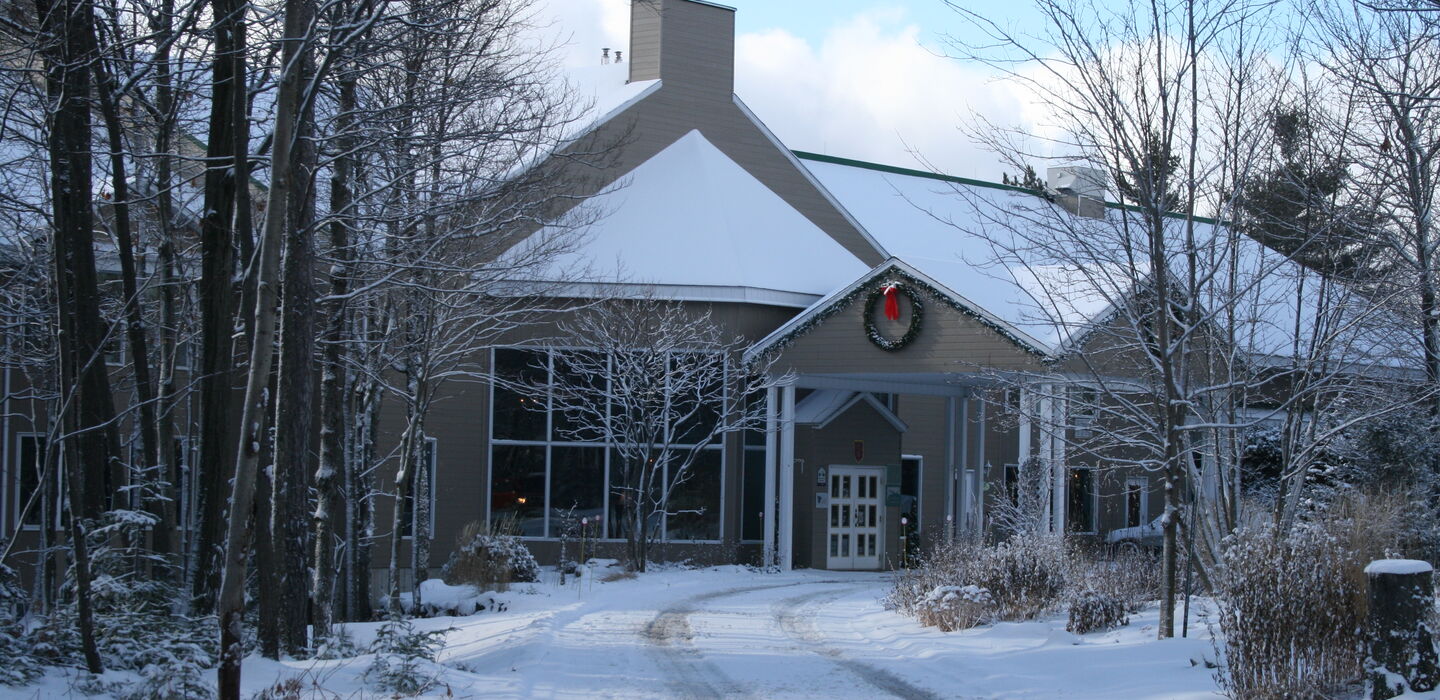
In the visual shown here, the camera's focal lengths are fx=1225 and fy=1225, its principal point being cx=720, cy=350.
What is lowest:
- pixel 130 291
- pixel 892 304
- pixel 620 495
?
pixel 620 495

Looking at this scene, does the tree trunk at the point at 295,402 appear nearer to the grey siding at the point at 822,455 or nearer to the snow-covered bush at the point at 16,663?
the snow-covered bush at the point at 16,663

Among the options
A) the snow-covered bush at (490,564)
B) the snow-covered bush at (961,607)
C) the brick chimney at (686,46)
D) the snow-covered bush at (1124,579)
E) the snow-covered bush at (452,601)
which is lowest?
the snow-covered bush at (452,601)

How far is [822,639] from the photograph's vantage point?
13250mm

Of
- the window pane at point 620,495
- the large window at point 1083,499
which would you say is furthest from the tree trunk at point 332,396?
the large window at point 1083,499

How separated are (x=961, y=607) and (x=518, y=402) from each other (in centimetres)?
1281

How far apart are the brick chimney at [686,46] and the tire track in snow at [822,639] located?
523 inches

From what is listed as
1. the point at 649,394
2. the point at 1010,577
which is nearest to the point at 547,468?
the point at 649,394

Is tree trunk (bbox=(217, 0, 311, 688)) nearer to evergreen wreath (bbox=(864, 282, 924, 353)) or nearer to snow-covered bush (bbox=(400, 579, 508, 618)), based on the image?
snow-covered bush (bbox=(400, 579, 508, 618))

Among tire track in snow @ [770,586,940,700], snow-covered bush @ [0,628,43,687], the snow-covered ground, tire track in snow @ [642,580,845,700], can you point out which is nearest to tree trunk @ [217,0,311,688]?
the snow-covered ground

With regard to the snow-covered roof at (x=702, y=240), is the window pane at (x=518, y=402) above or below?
below

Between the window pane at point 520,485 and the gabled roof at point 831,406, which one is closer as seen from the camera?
the window pane at point 520,485

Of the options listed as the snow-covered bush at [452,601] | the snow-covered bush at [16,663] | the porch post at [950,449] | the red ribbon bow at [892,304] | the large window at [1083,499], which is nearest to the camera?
the snow-covered bush at [16,663]

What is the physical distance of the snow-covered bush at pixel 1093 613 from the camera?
12.1 metres

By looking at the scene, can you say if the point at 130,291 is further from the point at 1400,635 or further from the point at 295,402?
the point at 1400,635
